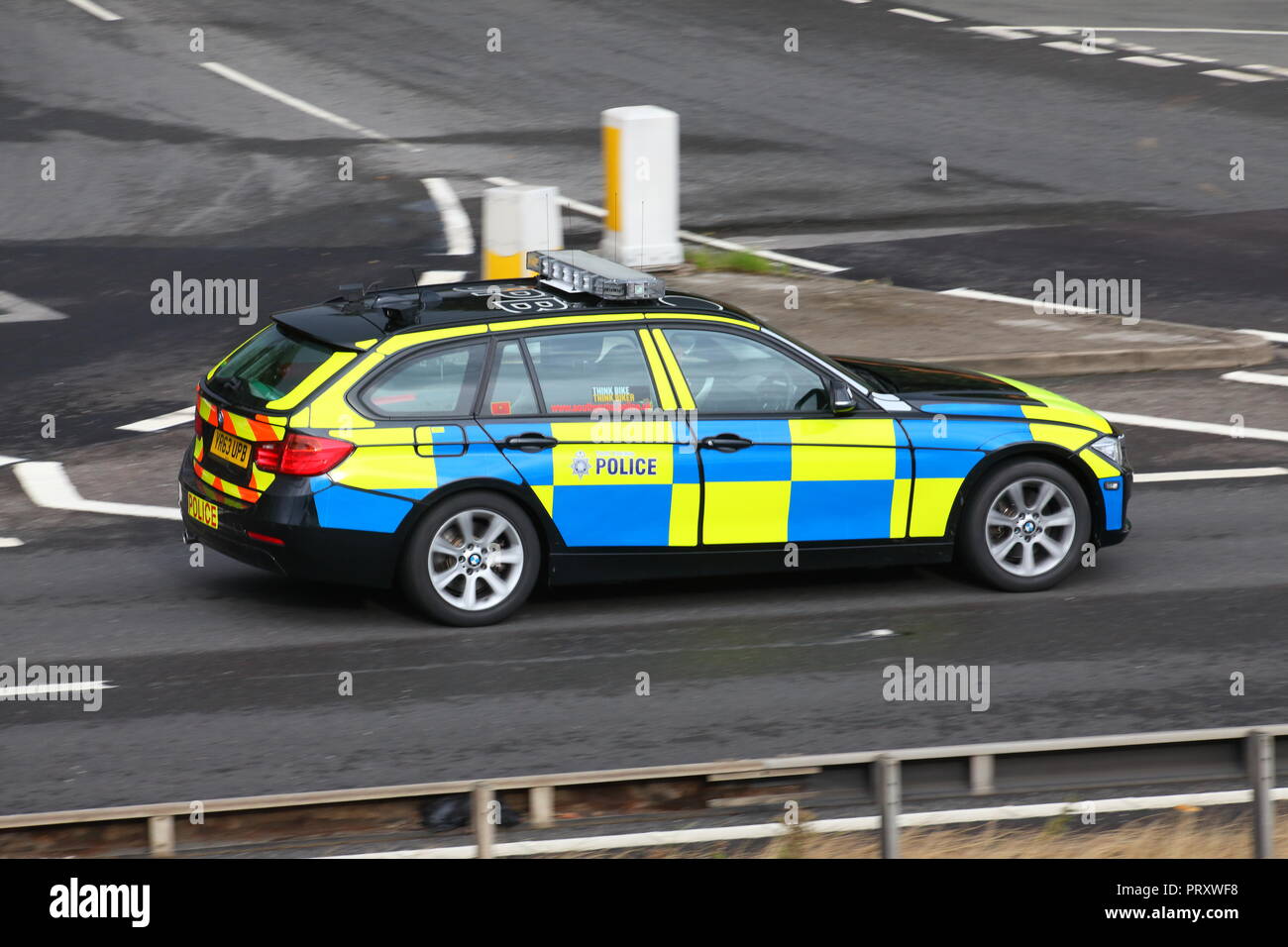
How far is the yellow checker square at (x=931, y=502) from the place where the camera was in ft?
34.1

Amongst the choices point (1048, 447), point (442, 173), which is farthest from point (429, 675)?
point (442, 173)

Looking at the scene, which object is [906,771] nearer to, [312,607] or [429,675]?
[429,675]

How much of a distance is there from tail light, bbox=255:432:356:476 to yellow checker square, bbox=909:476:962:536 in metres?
2.97

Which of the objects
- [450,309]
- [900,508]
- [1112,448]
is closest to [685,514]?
[900,508]

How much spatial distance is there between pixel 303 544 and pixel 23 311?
909 cm

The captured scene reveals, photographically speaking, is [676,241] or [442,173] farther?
[442,173]

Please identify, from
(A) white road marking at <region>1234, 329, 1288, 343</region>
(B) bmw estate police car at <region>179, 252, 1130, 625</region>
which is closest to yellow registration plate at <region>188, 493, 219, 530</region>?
(B) bmw estate police car at <region>179, 252, 1130, 625</region>

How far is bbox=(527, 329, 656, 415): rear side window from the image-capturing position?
1005cm

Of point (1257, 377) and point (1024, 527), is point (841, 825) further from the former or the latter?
point (1257, 377)

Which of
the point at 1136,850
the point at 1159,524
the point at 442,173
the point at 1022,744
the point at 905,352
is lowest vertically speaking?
the point at 1136,850

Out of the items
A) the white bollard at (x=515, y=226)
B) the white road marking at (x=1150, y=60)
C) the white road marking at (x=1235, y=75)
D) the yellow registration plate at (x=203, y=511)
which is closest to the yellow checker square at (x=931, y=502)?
the yellow registration plate at (x=203, y=511)

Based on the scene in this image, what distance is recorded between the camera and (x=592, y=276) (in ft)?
34.1

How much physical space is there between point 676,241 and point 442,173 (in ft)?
17.5

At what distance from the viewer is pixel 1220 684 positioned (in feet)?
30.0
